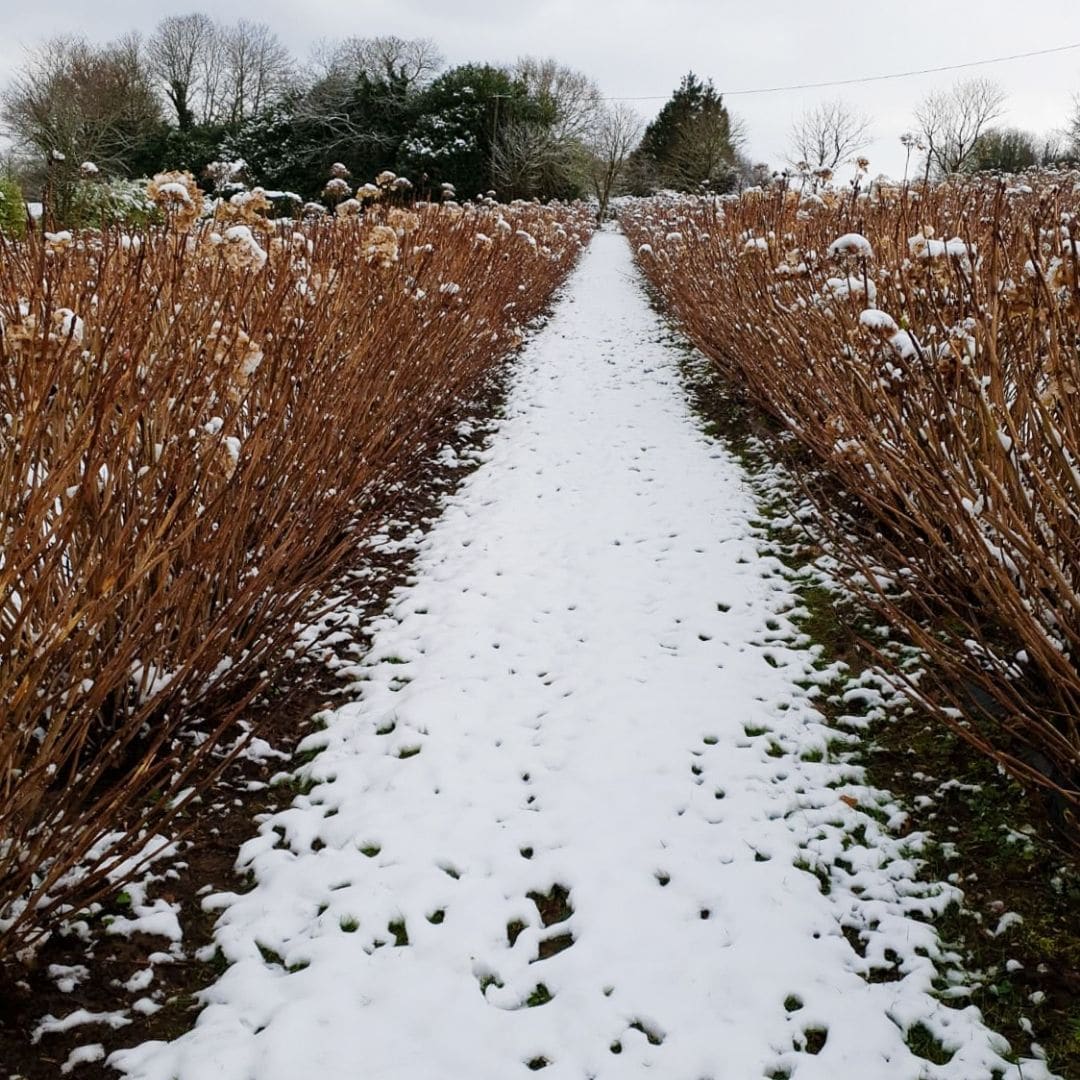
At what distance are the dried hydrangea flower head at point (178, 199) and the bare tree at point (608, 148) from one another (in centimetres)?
3249

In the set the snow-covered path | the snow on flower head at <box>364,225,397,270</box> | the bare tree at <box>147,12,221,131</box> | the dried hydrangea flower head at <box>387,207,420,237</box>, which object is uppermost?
the bare tree at <box>147,12,221,131</box>

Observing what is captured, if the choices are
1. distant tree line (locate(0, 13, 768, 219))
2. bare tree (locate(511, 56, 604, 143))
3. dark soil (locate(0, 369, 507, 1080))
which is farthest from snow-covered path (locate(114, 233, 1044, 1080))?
bare tree (locate(511, 56, 604, 143))

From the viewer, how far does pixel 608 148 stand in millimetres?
33844

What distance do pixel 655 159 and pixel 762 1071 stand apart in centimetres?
4417

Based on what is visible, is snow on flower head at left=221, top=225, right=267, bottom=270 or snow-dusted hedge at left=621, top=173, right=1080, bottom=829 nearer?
snow-dusted hedge at left=621, top=173, right=1080, bottom=829

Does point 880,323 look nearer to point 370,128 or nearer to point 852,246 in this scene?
point 852,246

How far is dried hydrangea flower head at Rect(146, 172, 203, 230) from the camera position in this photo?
2.72 metres

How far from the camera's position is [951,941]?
2.03 m

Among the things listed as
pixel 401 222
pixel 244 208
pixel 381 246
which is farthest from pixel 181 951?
pixel 401 222

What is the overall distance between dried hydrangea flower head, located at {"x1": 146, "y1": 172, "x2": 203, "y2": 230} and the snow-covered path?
192cm

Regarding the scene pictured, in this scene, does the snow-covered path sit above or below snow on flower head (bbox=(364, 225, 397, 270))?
below

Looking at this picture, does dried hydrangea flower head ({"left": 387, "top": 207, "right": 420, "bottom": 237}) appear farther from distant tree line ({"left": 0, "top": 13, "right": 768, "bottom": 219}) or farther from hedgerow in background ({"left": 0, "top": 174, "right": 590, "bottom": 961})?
distant tree line ({"left": 0, "top": 13, "right": 768, "bottom": 219})

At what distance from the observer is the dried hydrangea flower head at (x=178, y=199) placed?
107 inches

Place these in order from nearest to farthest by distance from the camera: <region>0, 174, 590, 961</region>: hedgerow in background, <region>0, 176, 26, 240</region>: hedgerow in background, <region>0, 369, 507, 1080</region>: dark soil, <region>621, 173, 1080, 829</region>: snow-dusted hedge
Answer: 1. <region>0, 174, 590, 961</region>: hedgerow in background
2. <region>0, 369, 507, 1080</region>: dark soil
3. <region>621, 173, 1080, 829</region>: snow-dusted hedge
4. <region>0, 176, 26, 240</region>: hedgerow in background
